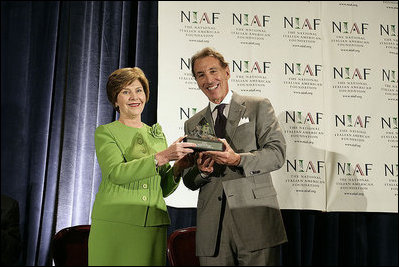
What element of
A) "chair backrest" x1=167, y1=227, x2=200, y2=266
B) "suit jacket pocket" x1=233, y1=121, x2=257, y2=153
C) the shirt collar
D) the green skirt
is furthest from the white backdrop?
the green skirt

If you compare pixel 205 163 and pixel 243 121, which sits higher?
pixel 243 121

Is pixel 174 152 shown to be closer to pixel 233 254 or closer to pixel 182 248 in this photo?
pixel 233 254

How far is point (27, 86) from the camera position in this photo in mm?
3301

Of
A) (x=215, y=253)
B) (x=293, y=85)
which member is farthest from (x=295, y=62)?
(x=215, y=253)

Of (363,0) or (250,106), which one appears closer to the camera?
(250,106)

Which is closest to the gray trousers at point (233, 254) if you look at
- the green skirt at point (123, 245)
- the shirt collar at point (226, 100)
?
the green skirt at point (123, 245)

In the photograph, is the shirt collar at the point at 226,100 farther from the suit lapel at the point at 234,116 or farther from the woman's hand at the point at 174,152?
the woman's hand at the point at 174,152

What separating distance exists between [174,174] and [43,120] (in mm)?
1193

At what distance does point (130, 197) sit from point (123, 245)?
0.27 metres

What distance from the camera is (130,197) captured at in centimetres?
256

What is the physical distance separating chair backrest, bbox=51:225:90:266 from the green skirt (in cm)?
56

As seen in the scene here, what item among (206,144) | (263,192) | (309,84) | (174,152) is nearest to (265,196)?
(263,192)

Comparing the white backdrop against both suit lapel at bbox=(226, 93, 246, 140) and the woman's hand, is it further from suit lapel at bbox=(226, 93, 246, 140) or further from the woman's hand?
the woman's hand

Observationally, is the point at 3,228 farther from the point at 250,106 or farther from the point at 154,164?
the point at 250,106
